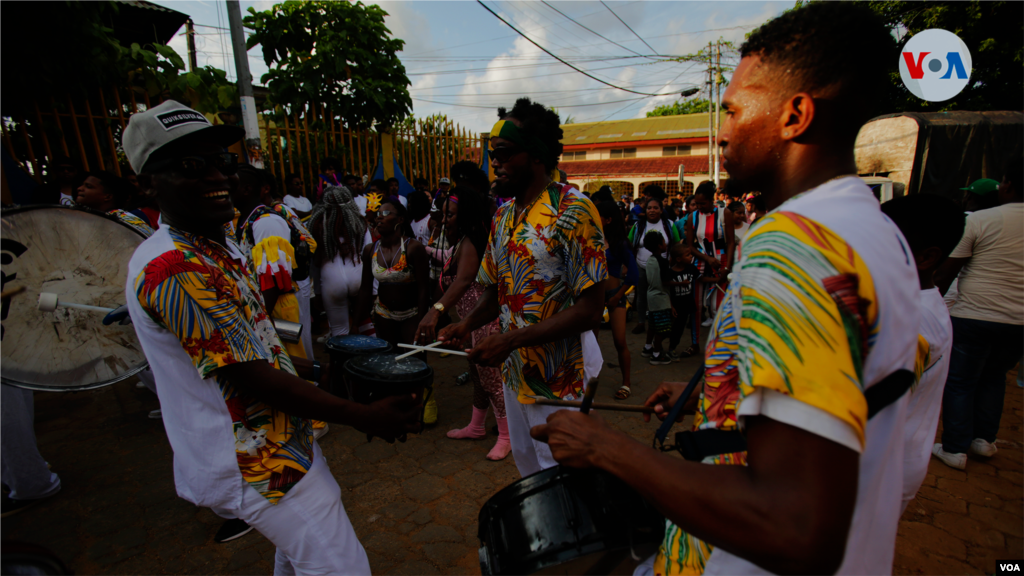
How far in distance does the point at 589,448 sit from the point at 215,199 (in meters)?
1.61

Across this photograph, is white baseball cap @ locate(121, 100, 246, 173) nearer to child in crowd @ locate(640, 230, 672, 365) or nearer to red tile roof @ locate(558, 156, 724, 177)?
child in crowd @ locate(640, 230, 672, 365)

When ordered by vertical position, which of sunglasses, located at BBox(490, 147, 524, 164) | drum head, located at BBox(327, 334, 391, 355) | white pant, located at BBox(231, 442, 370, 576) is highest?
sunglasses, located at BBox(490, 147, 524, 164)

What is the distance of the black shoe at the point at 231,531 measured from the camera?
3189mm

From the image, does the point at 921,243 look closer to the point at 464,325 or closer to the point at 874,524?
the point at 874,524

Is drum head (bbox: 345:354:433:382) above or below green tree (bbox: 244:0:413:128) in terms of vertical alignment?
below

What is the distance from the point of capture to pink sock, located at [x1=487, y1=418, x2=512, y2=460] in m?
4.20

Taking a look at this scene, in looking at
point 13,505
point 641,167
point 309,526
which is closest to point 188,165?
point 309,526

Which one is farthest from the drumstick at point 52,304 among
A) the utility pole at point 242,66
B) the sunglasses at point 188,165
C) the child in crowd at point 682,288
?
the child in crowd at point 682,288

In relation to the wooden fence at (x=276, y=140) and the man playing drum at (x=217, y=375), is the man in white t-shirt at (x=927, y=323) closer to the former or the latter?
the man playing drum at (x=217, y=375)

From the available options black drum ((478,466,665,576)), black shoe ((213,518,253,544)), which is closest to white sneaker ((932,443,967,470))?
black drum ((478,466,665,576))

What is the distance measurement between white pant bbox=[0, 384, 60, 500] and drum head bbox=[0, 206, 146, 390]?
4.10ft

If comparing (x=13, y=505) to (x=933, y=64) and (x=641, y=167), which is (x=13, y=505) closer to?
(x=933, y=64)

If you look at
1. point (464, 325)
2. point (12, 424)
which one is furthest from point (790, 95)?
point (12, 424)

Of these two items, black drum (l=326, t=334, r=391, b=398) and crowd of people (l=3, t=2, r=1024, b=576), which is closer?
crowd of people (l=3, t=2, r=1024, b=576)
